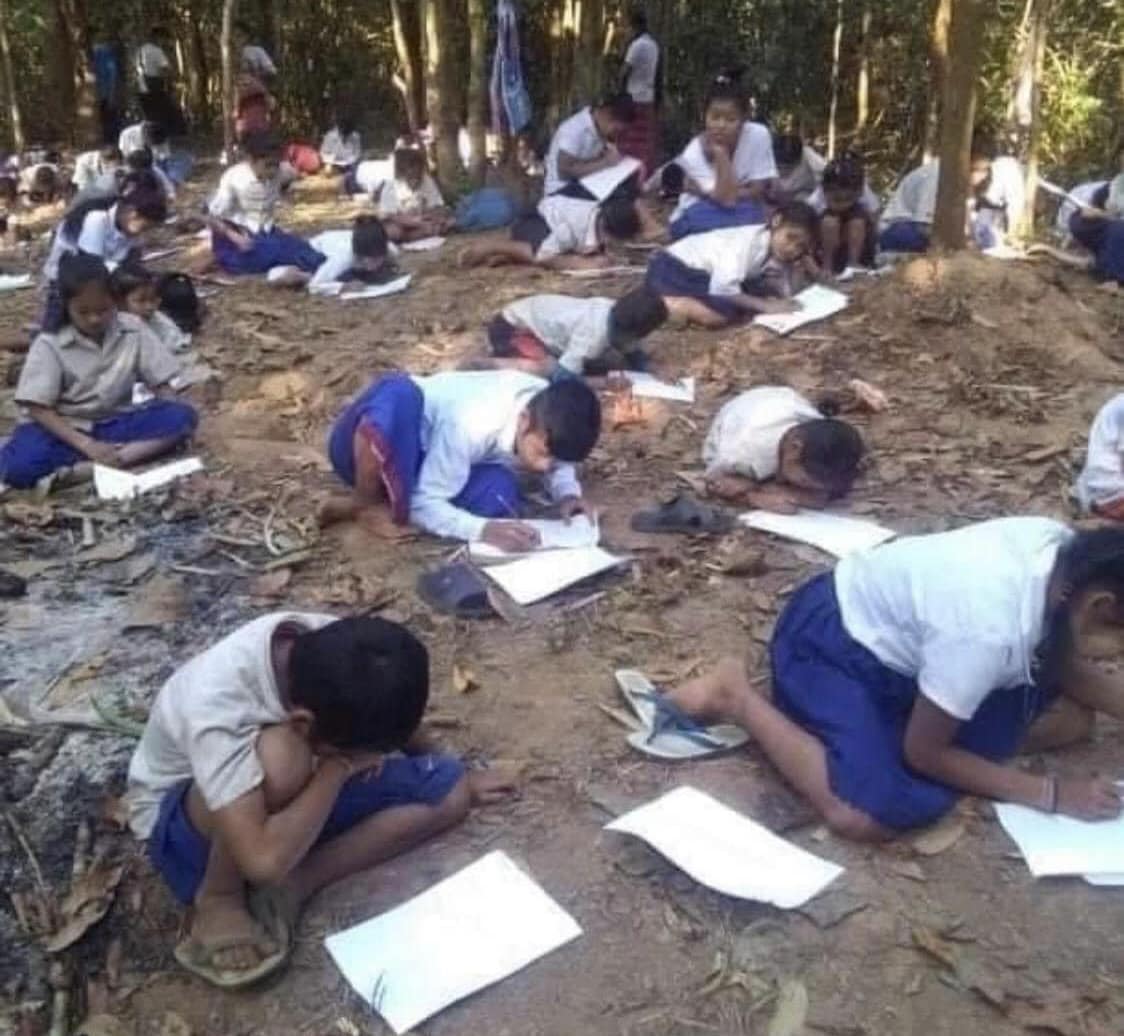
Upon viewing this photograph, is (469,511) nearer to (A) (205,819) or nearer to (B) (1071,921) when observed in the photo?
(A) (205,819)

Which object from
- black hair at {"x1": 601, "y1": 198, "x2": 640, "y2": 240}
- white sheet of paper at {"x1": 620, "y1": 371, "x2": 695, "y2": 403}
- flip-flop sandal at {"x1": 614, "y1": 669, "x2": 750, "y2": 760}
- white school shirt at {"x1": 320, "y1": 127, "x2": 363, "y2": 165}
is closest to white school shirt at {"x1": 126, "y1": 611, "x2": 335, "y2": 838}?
flip-flop sandal at {"x1": 614, "y1": 669, "x2": 750, "y2": 760}

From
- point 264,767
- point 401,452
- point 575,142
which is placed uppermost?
point 575,142

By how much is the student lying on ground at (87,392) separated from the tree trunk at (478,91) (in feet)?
16.1

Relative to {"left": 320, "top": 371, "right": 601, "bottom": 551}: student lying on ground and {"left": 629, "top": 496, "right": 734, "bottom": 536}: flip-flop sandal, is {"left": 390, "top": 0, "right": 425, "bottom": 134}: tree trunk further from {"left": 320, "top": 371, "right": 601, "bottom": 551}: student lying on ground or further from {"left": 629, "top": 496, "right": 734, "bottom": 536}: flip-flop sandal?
{"left": 629, "top": 496, "right": 734, "bottom": 536}: flip-flop sandal

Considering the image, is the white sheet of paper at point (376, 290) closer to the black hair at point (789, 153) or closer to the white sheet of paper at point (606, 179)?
the white sheet of paper at point (606, 179)

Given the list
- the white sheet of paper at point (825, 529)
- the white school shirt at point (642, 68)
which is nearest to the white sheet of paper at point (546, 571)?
the white sheet of paper at point (825, 529)

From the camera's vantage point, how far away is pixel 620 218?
788 cm

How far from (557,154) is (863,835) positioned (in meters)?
6.28

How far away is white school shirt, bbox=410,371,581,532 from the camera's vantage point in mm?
3982

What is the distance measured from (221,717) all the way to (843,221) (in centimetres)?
557

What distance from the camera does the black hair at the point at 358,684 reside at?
7.04ft

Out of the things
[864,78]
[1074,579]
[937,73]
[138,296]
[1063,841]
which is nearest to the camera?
[1074,579]

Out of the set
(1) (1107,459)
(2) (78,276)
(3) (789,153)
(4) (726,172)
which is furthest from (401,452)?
(3) (789,153)

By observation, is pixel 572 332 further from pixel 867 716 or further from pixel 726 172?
pixel 867 716
